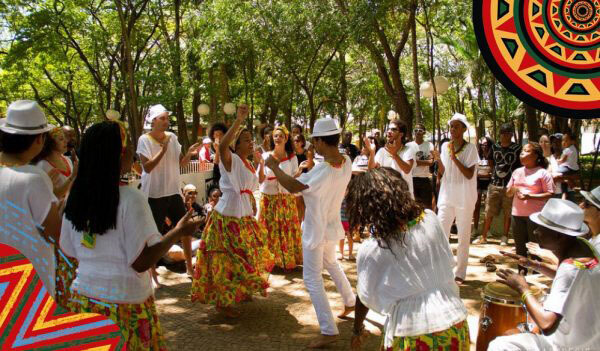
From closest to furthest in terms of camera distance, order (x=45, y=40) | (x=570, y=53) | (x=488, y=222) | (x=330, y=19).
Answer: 1. (x=570, y=53)
2. (x=488, y=222)
3. (x=330, y=19)
4. (x=45, y=40)

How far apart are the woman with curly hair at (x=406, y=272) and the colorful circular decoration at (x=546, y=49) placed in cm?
80

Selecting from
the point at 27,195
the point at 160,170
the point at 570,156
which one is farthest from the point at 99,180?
the point at 570,156

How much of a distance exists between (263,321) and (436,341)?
2.82m

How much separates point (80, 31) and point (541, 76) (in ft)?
64.2

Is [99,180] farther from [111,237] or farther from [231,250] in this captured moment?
[231,250]

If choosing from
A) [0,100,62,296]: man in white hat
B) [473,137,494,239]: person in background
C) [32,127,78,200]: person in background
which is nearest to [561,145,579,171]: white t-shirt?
[473,137,494,239]: person in background

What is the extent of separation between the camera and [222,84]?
2284 cm

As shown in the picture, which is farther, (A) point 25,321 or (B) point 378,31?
(B) point 378,31

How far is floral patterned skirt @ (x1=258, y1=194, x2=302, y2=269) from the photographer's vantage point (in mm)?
6859

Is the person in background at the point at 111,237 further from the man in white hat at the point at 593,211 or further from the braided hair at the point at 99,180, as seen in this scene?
the man in white hat at the point at 593,211

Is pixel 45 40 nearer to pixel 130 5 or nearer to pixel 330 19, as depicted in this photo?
pixel 130 5

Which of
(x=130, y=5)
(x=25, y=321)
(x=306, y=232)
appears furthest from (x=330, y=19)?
(x=25, y=321)

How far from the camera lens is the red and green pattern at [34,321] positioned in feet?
3.65

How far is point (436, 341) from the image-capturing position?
2445 millimetres
